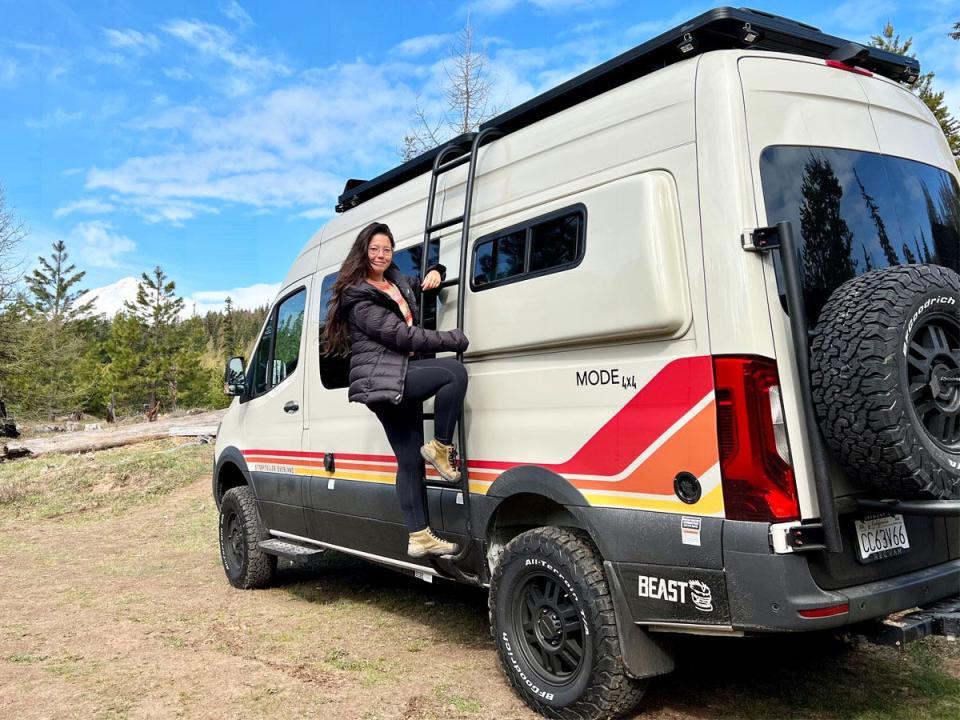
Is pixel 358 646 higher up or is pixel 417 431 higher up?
pixel 417 431

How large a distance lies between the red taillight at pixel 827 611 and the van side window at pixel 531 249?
1691 mm

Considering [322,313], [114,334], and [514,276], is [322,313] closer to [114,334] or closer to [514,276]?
[514,276]

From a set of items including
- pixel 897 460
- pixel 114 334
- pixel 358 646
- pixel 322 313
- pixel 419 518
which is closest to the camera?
pixel 897 460

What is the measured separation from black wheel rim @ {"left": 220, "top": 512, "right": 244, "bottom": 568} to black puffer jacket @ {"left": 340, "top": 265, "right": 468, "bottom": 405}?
295 centimetres

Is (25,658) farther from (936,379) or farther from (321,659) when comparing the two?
(936,379)

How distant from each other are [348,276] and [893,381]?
2809mm

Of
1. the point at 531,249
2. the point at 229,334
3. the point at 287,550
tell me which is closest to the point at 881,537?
the point at 531,249

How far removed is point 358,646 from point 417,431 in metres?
1.52

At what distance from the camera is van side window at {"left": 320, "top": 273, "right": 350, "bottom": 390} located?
17.4ft

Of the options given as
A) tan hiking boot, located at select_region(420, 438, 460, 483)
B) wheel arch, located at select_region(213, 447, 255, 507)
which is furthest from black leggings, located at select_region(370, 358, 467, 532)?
wheel arch, located at select_region(213, 447, 255, 507)

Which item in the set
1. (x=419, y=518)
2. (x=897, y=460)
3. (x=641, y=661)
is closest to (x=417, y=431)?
(x=419, y=518)

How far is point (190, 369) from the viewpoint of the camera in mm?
49500

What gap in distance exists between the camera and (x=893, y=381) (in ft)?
8.92

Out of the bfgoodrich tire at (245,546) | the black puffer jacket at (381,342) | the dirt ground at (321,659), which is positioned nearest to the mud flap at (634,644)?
the dirt ground at (321,659)
